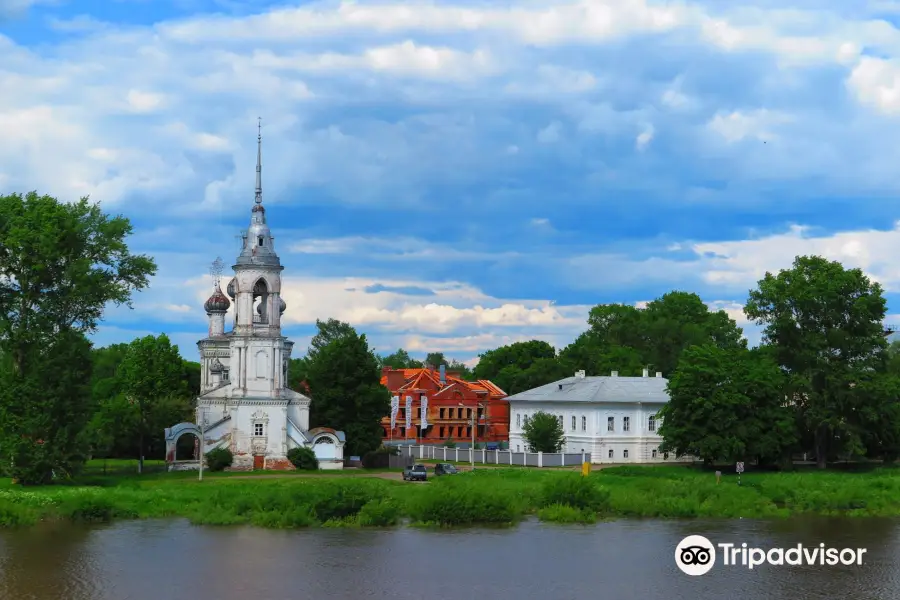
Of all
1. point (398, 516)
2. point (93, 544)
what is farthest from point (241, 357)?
point (93, 544)

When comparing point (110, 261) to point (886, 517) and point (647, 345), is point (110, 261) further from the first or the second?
point (647, 345)

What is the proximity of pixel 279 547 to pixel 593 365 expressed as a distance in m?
70.9

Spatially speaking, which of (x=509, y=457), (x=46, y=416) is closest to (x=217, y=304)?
(x=509, y=457)

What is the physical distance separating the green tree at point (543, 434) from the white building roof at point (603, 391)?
2.47 m

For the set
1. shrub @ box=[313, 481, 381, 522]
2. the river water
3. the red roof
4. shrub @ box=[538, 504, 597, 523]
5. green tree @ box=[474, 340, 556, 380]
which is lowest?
the river water

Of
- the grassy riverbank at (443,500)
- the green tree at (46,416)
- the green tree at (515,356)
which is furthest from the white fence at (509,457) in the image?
the green tree at (515,356)

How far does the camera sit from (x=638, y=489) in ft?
173

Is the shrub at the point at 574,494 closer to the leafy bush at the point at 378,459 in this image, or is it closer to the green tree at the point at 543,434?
the leafy bush at the point at 378,459

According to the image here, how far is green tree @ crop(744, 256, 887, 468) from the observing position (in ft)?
227

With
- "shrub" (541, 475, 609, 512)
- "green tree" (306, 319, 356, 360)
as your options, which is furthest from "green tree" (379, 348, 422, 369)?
"shrub" (541, 475, 609, 512)

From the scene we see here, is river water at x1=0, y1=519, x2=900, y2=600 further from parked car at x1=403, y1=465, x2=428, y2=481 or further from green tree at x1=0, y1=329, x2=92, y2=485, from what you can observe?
parked car at x1=403, y1=465, x2=428, y2=481

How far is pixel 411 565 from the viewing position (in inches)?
1431

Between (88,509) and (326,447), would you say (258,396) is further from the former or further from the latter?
(88,509)

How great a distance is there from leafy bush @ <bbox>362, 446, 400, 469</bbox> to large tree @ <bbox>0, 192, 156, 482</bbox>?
18.6 m
